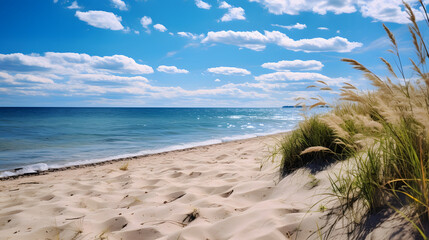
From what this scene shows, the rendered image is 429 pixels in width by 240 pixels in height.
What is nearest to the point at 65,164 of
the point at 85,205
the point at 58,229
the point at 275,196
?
the point at 85,205

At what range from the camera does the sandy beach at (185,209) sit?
2203 mm

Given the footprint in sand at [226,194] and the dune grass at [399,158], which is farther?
the footprint in sand at [226,194]

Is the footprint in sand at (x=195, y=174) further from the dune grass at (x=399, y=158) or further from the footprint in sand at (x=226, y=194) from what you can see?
the dune grass at (x=399, y=158)

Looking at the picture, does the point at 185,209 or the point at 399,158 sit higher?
the point at 399,158

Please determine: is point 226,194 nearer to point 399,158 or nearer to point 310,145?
point 310,145

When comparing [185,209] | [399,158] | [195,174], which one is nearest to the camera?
[399,158]

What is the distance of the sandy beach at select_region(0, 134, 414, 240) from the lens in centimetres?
220

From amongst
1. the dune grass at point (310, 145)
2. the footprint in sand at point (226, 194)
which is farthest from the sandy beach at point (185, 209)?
the dune grass at point (310, 145)

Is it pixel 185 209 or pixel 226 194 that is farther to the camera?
pixel 226 194

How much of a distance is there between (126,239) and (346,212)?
1925mm

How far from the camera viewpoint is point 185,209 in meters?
2.86

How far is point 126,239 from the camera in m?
2.38

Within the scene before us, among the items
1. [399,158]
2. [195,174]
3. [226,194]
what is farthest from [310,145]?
[195,174]

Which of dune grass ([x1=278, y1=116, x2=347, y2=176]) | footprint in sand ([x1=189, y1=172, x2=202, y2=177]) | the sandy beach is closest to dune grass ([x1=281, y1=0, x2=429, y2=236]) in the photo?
the sandy beach
